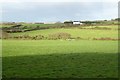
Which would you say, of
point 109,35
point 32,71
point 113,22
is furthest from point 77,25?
point 32,71

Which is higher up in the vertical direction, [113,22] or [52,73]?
[113,22]

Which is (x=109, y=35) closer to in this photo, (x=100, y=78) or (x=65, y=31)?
(x=65, y=31)

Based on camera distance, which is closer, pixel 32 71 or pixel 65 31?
pixel 32 71

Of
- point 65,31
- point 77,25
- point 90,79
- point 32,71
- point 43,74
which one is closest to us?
point 90,79

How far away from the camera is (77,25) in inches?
3142

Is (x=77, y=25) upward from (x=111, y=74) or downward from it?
upward

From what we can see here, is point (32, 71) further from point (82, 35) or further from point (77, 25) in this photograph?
point (77, 25)

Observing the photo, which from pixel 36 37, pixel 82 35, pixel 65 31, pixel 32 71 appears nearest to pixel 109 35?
pixel 82 35

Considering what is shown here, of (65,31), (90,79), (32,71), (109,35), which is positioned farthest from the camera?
(65,31)

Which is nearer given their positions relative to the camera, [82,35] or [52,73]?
[52,73]

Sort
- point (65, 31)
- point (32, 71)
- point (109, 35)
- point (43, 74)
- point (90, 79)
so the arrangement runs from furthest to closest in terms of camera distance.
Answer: point (65, 31) < point (109, 35) < point (32, 71) < point (43, 74) < point (90, 79)

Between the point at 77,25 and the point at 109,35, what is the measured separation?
53.0ft

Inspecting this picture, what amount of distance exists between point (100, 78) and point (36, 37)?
163ft

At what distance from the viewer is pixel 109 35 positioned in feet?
213
